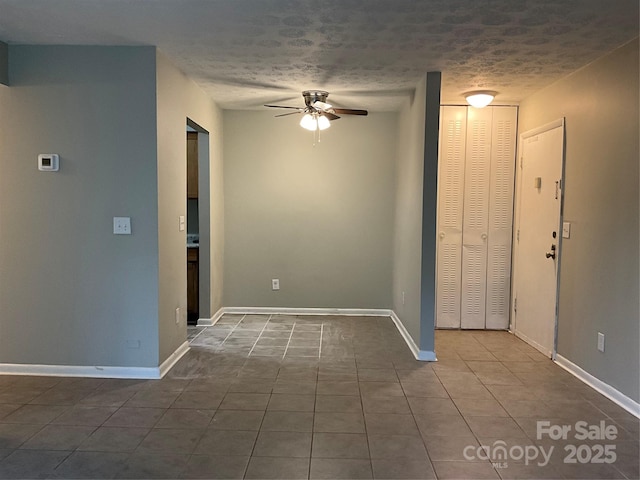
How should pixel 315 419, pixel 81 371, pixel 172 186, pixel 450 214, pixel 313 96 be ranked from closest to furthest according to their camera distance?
pixel 315 419 < pixel 81 371 < pixel 172 186 < pixel 313 96 < pixel 450 214

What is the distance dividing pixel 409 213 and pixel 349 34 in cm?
199

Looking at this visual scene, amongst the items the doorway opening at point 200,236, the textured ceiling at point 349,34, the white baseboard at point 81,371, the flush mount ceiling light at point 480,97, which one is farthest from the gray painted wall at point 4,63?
the flush mount ceiling light at point 480,97

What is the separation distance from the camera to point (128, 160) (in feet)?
11.3

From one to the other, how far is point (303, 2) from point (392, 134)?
3156 millimetres

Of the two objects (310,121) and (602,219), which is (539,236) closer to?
(602,219)

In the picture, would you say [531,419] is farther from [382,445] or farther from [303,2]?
[303,2]

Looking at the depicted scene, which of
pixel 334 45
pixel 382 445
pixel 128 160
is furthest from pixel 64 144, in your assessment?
pixel 382 445

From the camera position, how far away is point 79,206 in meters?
3.47

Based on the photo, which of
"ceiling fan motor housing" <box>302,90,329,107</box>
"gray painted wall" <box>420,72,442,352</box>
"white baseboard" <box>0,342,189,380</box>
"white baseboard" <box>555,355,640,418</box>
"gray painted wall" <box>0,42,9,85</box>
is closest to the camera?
"white baseboard" <box>555,355,640,418</box>

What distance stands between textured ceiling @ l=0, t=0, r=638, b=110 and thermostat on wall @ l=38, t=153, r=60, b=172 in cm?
78

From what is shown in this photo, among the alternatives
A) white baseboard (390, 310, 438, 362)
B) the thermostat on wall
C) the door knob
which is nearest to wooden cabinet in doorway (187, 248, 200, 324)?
the thermostat on wall

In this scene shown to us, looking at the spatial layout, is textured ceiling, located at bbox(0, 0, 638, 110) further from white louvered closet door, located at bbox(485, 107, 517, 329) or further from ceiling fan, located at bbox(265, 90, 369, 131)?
white louvered closet door, located at bbox(485, 107, 517, 329)

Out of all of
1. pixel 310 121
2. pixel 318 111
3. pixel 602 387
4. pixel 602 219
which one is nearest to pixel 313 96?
pixel 318 111

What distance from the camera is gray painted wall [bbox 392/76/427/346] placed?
4094mm
